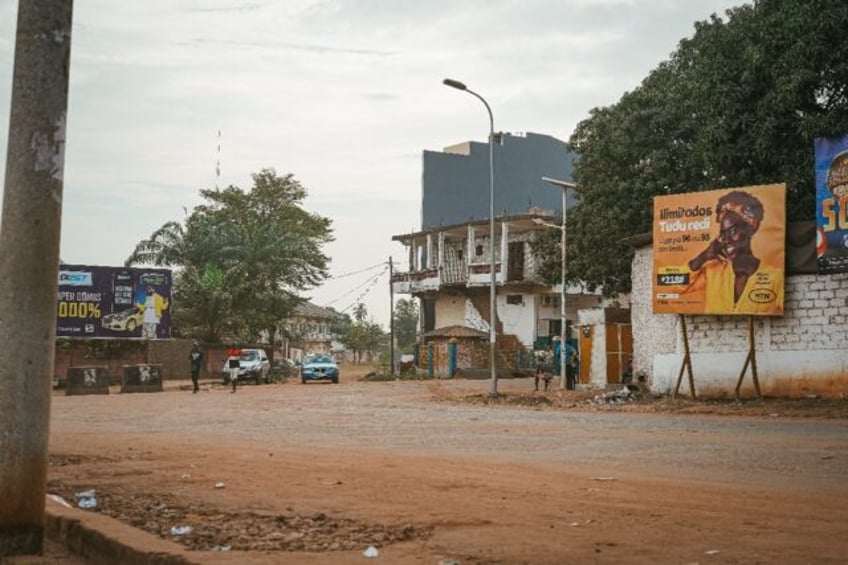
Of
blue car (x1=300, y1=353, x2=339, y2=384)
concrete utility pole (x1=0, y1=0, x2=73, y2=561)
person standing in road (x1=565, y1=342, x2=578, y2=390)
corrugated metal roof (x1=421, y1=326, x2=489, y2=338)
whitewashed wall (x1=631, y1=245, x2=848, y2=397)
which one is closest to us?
concrete utility pole (x1=0, y1=0, x2=73, y2=561)

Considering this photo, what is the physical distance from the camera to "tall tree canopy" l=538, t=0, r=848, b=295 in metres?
22.7

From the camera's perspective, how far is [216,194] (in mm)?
62469

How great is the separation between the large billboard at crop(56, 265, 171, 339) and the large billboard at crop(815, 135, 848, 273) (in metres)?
32.2

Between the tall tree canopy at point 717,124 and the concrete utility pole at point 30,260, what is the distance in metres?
20.6

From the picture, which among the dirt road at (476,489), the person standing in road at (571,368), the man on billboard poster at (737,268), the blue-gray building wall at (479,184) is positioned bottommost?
the dirt road at (476,489)

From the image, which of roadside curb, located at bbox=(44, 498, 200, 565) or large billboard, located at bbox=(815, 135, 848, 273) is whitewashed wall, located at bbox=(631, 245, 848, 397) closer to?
large billboard, located at bbox=(815, 135, 848, 273)

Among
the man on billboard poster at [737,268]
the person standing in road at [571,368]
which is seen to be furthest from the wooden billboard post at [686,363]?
the person standing in road at [571,368]

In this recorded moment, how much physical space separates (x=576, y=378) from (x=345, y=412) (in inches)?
533

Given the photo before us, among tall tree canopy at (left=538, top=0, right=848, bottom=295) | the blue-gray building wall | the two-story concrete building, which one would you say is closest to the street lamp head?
tall tree canopy at (left=538, top=0, right=848, bottom=295)

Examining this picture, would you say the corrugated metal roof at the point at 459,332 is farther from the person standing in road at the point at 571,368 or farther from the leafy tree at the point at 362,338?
the leafy tree at the point at 362,338

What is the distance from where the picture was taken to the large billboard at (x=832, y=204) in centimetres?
2155

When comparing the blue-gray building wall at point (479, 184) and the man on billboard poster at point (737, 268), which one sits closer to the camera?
the man on billboard poster at point (737, 268)

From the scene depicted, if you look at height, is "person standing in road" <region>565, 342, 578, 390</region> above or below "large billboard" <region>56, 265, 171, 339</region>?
below

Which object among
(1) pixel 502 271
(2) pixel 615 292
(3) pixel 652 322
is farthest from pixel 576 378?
(1) pixel 502 271
